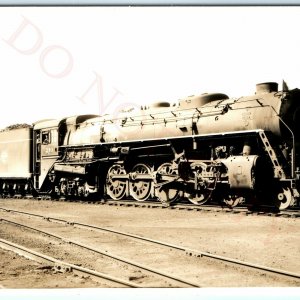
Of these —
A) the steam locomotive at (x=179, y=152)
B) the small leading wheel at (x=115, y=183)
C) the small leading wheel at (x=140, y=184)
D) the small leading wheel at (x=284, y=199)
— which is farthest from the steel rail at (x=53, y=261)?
the small leading wheel at (x=115, y=183)

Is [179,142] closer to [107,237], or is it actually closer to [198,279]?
[107,237]

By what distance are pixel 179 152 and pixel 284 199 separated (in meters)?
3.95

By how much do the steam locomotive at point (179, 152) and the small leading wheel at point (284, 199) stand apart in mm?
29

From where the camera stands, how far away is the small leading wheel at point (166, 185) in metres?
15.1

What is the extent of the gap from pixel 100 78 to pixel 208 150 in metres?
5.85

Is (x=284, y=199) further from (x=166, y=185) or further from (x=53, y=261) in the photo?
(x=53, y=261)

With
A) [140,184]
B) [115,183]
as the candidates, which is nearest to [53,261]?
[140,184]

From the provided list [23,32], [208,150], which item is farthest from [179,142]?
[23,32]

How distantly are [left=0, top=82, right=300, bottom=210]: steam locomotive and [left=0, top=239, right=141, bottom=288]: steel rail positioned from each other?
635 centimetres

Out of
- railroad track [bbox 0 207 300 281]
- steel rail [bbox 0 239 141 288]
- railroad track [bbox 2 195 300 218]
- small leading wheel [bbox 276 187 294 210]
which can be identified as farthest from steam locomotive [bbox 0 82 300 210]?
Result: steel rail [bbox 0 239 141 288]

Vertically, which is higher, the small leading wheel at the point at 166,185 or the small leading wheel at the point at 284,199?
the small leading wheel at the point at 166,185

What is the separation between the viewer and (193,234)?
396 inches

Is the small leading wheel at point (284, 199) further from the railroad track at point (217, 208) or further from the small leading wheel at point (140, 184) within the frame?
the small leading wheel at point (140, 184)

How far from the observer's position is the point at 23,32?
8602 millimetres
